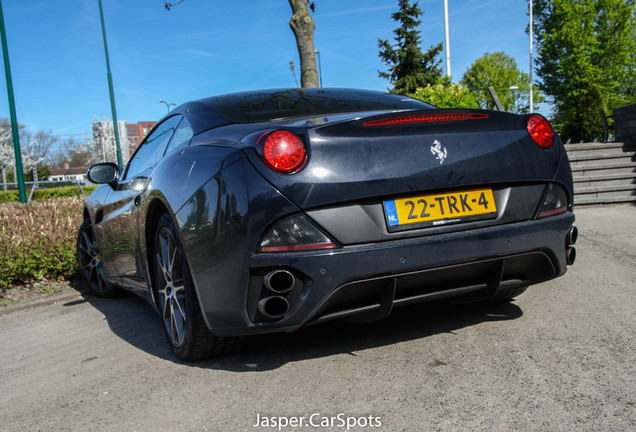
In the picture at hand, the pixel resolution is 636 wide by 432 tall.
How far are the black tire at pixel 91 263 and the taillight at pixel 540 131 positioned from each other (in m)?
3.55

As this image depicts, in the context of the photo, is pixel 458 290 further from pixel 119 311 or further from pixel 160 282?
pixel 119 311

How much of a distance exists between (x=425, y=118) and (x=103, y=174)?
2.77m

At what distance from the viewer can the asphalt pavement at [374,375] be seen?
86.0 inches

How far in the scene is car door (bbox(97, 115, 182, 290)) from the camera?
3682mm

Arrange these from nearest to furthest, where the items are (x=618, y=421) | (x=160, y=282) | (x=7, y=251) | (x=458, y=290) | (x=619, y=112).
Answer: (x=618, y=421) → (x=458, y=290) → (x=160, y=282) → (x=7, y=251) → (x=619, y=112)

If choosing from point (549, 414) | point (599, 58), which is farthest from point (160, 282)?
point (599, 58)

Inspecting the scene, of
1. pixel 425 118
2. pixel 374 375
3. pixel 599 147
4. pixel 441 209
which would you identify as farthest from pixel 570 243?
pixel 599 147

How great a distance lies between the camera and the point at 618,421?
1981mm

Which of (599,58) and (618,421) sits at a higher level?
(599,58)

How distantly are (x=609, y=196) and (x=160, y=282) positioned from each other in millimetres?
6880

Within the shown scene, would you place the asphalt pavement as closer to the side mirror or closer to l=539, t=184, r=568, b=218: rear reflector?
l=539, t=184, r=568, b=218: rear reflector

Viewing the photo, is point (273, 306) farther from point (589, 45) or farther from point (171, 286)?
point (589, 45)

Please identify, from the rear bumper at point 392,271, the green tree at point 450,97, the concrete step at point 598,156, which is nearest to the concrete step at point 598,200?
the concrete step at point 598,156

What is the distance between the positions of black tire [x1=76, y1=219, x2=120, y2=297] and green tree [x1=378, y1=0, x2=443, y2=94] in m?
35.1
